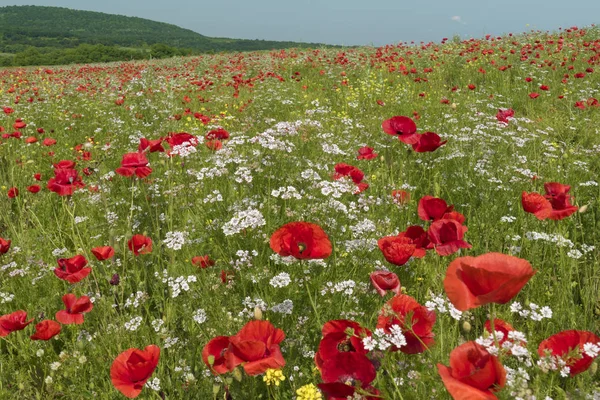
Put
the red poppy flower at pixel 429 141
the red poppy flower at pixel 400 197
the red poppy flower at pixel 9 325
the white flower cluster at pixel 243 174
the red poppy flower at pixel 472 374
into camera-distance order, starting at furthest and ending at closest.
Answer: the red poppy flower at pixel 400 197
the red poppy flower at pixel 429 141
the white flower cluster at pixel 243 174
the red poppy flower at pixel 9 325
the red poppy flower at pixel 472 374

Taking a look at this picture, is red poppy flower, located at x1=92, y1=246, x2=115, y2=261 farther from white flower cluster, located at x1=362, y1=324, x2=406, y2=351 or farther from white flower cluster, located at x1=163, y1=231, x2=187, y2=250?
white flower cluster, located at x1=362, y1=324, x2=406, y2=351

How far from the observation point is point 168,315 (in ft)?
7.89

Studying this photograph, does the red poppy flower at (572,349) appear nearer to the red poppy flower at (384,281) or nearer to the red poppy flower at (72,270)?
the red poppy flower at (384,281)

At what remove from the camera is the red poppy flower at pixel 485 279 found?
38.2 inches

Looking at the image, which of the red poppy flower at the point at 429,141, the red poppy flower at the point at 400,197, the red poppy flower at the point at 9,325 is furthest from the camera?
the red poppy flower at the point at 400,197

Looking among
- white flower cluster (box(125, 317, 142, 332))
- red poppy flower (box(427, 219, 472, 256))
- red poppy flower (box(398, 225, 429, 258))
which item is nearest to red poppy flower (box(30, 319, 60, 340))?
white flower cluster (box(125, 317, 142, 332))

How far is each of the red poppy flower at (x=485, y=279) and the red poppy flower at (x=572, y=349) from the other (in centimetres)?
43

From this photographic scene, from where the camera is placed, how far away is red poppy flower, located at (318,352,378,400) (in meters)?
1.35

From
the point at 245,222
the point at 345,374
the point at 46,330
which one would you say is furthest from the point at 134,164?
the point at 345,374

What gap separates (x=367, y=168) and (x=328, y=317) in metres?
2.61

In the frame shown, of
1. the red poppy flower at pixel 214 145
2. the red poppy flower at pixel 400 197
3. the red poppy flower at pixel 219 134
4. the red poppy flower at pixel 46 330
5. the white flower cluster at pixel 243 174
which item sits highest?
the red poppy flower at pixel 219 134

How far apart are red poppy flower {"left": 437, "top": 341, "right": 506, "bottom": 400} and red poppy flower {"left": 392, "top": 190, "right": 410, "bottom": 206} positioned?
2.28 metres

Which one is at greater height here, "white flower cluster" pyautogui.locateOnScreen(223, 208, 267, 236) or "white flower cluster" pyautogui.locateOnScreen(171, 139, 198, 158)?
"white flower cluster" pyautogui.locateOnScreen(171, 139, 198, 158)

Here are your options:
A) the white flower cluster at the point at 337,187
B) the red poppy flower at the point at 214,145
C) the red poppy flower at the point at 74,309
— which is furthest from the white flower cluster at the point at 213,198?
the red poppy flower at the point at 74,309
